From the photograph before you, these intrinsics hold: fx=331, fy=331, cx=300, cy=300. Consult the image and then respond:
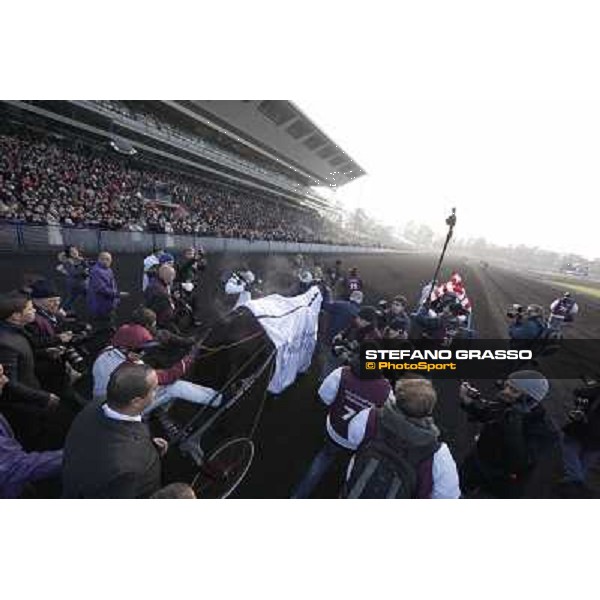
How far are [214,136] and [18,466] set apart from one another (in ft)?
117

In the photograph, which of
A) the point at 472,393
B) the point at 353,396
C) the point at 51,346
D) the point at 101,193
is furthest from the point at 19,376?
the point at 101,193

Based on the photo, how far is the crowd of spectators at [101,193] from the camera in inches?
570

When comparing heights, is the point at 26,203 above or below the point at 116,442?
below

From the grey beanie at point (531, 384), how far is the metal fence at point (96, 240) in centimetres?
1404

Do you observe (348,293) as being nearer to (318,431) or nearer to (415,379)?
(318,431)

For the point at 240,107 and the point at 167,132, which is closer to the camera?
the point at 167,132

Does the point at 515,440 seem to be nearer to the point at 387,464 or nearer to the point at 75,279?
the point at 387,464

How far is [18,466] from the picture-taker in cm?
232

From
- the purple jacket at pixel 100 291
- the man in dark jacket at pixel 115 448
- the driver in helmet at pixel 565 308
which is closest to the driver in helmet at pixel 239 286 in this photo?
the purple jacket at pixel 100 291

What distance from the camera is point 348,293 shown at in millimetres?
9328

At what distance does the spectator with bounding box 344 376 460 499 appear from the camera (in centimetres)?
215

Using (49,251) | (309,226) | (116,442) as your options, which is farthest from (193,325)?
(309,226)

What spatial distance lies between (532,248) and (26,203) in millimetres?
140855

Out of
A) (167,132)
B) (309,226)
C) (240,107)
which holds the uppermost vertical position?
(240,107)
